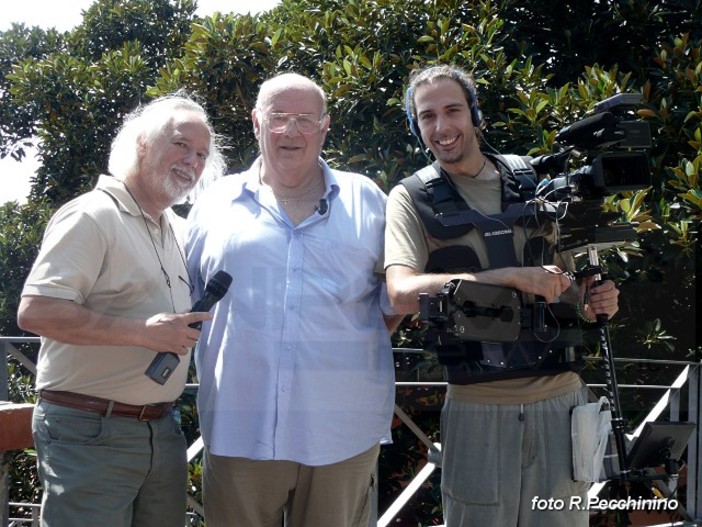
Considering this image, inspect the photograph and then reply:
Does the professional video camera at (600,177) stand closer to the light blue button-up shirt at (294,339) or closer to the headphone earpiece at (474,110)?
the headphone earpiece at (474,110)

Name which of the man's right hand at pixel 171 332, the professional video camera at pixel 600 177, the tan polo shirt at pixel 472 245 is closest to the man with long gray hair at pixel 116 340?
the man's right hand at pixel 171 332

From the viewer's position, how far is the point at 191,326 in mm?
2605

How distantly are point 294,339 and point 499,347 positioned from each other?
0.65 meters

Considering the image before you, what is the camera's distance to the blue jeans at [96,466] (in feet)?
8.38

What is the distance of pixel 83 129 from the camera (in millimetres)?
6918

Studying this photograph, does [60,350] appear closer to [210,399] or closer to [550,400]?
[210,399]

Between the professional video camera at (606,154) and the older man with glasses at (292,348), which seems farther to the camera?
the older man with glasses at (292,348)

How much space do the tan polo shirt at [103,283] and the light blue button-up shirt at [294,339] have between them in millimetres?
229

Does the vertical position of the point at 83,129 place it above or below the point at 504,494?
above

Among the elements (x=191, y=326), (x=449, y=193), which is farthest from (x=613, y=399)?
(x=191, y=326)

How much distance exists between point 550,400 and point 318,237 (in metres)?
0.90

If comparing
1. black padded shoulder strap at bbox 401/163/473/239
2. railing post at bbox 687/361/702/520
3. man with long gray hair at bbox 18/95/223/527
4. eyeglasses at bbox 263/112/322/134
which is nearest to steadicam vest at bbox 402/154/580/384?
black padded shoulder strap at bbox 401/163/473/239

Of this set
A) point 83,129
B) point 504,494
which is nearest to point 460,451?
point 504,494

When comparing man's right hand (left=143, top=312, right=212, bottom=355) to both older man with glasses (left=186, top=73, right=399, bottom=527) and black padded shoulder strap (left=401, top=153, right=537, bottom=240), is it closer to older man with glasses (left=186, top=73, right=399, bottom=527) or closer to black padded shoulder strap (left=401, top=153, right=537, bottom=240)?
older man with glasses (left=186, top=73, right=399, bottom=527)
